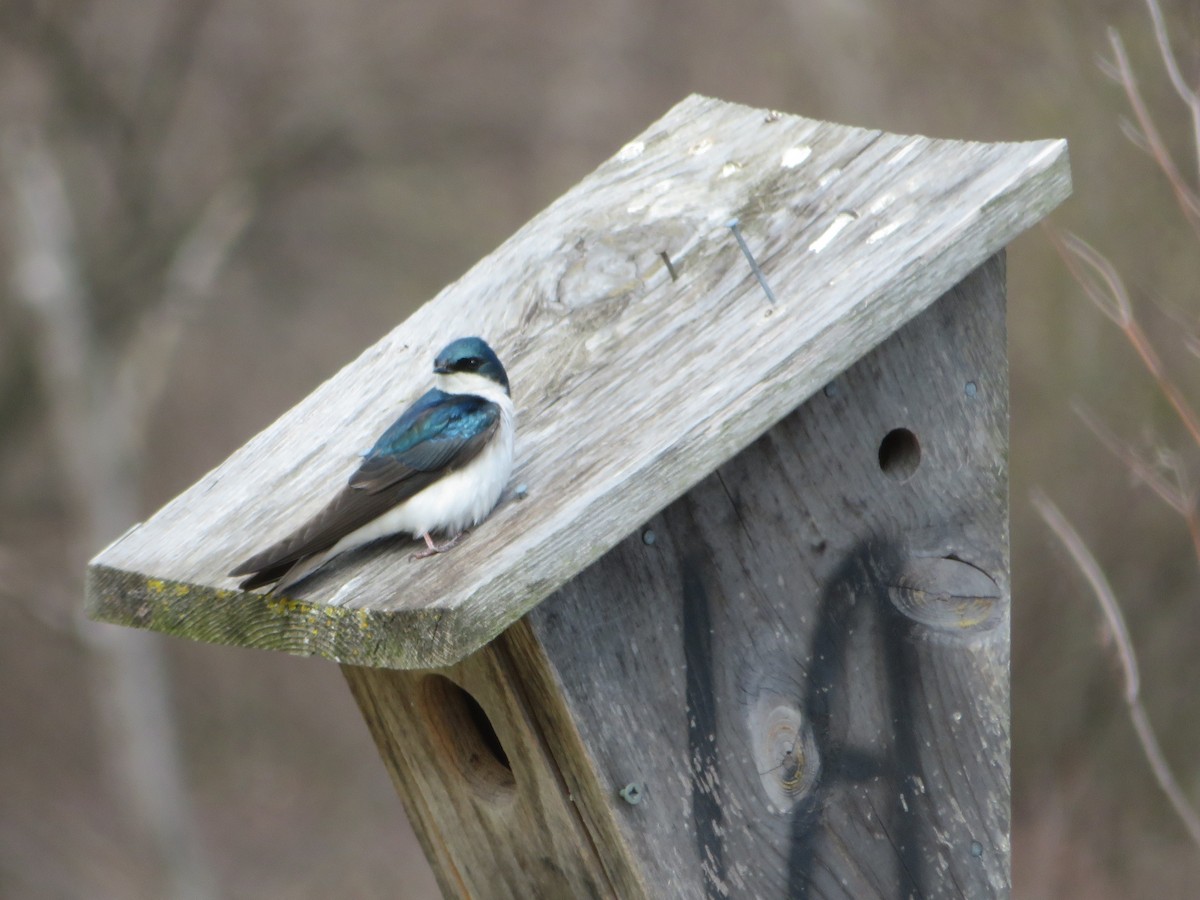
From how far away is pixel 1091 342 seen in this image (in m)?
5.99

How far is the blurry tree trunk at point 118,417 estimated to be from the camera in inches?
327

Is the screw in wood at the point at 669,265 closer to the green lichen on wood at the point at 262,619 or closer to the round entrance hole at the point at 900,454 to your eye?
the round entrance hole at the point at 900,454

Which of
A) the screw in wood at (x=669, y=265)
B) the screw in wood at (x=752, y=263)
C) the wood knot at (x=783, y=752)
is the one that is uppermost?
the screw in wood at (x=669, y=265)

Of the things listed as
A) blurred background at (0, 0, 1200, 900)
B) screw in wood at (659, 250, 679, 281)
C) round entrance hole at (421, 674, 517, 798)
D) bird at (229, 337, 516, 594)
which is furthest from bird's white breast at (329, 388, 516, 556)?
blurred background at (0, 0, 1200, 900)

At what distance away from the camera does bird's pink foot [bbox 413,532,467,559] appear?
191 centimetres

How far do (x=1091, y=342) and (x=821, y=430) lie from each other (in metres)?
4.20

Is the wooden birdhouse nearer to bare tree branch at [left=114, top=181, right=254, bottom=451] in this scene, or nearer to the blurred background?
the blurred background

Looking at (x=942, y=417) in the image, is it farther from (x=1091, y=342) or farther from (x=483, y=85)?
(x=483, y=85)

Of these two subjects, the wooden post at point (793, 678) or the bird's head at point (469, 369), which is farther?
the bird's head at point (469, 369)

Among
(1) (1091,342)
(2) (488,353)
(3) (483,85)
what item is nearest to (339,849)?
(3) (483,85)

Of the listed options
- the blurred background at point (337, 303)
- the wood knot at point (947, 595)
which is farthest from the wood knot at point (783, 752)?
the blurred background at point (337, 303)

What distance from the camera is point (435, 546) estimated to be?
1930mm

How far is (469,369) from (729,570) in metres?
0.46

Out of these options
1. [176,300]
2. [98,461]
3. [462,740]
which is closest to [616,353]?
[462,740]
